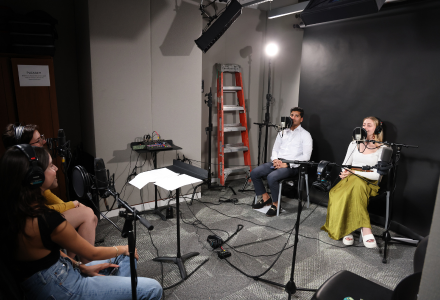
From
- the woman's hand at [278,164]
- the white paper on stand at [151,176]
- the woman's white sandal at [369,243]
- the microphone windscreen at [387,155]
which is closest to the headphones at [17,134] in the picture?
the white paper on stand at [151,176]

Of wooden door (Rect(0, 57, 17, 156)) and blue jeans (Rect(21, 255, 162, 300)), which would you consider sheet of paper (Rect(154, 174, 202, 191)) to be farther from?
wooden door (Rect(0, 57, 17, 156))

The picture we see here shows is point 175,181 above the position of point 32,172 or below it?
below

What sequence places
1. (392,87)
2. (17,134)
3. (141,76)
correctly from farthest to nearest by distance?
(141,76)
(392,87)
(17,134)

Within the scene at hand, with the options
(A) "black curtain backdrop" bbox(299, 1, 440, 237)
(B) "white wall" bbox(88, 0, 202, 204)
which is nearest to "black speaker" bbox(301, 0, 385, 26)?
(A) "black curtain backdrop" bbox(299, 1, 440, 237)

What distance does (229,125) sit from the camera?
461 centimetres

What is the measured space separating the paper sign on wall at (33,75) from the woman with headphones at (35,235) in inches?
80.3

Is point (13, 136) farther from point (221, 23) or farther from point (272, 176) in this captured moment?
point (272, 176)

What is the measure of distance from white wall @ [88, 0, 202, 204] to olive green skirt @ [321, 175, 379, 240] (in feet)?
6.40

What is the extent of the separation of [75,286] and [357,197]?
2.60 metres

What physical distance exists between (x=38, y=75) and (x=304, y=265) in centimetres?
319

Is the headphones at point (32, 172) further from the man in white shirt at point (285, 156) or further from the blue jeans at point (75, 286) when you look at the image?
the man in white shirt at point (285, 156)

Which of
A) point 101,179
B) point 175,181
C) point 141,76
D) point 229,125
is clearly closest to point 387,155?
point 175,181

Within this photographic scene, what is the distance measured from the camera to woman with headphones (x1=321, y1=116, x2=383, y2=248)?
9.69ft

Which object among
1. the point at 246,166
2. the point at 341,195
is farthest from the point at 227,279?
the point at 246,166
